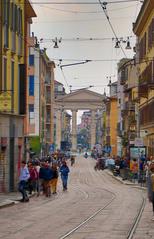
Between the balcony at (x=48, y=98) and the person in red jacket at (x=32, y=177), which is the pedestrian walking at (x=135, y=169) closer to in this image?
the person in red jacket at (x=32, y=177)

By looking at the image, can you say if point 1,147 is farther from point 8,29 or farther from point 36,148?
point 36,148

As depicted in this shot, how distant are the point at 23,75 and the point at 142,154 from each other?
15.4 metres

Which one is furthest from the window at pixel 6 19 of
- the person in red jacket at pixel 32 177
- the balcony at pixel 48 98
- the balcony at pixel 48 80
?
the balcony at pixel 48 98

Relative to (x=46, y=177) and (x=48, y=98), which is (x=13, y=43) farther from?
(x=48, y=98)

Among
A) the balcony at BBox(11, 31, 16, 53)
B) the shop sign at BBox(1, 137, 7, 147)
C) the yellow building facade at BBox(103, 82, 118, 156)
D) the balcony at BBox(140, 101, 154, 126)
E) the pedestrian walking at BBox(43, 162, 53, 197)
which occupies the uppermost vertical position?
the yellow building facade at BBox(103, 82, 118, 156)

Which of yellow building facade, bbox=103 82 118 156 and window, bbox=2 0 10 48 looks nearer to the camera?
window, bbox=2 0 10 48

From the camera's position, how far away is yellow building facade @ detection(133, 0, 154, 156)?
65.6 m

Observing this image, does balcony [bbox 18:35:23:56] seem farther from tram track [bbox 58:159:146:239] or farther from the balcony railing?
the balcony railing

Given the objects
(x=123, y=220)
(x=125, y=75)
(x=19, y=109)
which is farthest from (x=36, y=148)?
(x=123, y=220)

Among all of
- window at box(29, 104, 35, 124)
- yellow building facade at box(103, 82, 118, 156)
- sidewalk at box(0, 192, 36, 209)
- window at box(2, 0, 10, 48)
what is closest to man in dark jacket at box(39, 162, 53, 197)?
sidewalk at box(0, 192, 36, 209)

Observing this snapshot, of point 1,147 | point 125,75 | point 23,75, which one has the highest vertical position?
point 125,75

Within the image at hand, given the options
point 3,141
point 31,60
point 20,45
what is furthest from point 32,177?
point 31,60

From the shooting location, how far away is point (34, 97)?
333ft

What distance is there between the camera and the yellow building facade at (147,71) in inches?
2581
